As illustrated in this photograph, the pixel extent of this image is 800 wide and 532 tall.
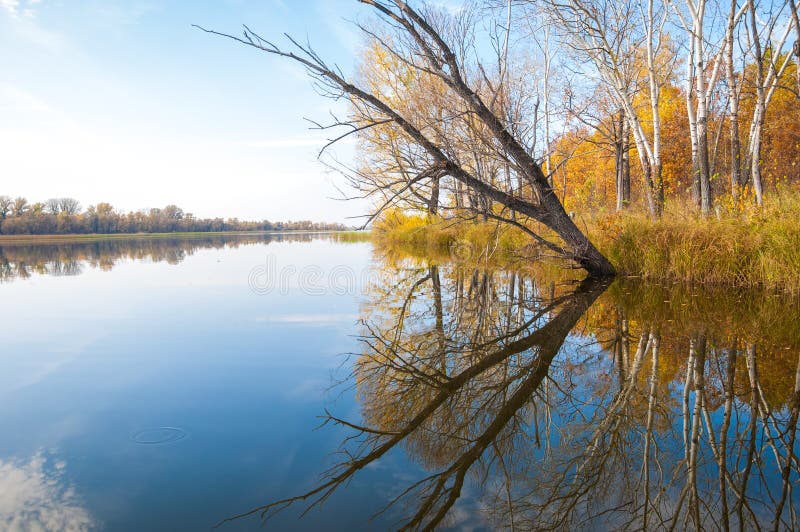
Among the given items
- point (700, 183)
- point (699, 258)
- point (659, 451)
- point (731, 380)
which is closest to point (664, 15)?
point (700, 183)

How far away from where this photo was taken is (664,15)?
9.66 m

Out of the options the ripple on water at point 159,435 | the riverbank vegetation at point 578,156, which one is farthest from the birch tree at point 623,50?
the ripple on water at point 159,435

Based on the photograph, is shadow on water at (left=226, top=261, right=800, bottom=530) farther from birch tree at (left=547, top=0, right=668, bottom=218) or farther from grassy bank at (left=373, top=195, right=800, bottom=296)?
birch tree at (left=547, top=0, right=668, bottom=218)

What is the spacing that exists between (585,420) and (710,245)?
557 cm

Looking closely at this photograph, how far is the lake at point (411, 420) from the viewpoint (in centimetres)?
181

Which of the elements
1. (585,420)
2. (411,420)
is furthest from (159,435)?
(585,420)

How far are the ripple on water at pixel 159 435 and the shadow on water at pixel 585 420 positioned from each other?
838 millimetres

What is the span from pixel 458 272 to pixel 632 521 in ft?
26.9

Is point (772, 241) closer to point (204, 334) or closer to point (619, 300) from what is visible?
point (619, 300)

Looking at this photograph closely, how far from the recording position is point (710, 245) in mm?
6719

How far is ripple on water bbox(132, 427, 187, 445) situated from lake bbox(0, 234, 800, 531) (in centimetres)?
1

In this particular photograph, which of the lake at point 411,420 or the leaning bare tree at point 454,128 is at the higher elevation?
the leaning bare tree at point 454,128

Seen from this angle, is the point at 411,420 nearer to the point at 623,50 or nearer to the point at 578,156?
the point at 578,156

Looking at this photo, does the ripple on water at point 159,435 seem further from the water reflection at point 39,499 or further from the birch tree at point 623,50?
the birch tree at point 623,50
